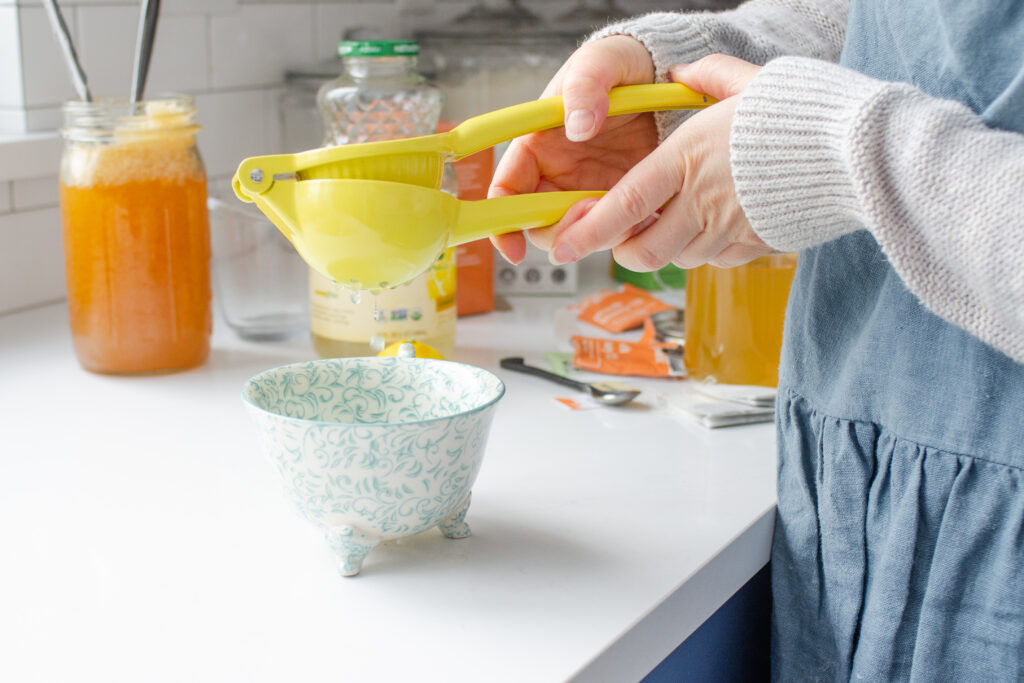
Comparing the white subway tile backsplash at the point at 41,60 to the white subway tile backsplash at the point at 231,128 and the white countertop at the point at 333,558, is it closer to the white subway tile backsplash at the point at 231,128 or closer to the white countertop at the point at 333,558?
the white subway tile backsplash at the point at 231,128

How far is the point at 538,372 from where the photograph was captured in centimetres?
95

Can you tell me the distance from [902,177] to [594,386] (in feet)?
1.44

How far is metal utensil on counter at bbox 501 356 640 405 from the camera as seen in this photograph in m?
0.87

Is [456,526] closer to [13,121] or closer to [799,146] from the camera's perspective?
[799,146]

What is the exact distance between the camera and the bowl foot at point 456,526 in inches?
24.1

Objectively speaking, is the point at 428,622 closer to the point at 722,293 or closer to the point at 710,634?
the point at 710,634

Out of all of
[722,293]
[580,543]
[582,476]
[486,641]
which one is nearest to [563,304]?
[722,293]

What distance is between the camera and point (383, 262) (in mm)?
560

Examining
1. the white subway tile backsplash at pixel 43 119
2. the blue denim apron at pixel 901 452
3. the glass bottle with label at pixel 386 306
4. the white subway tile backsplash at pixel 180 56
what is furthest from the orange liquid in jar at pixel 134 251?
the blue denim apron at pixel 901 452

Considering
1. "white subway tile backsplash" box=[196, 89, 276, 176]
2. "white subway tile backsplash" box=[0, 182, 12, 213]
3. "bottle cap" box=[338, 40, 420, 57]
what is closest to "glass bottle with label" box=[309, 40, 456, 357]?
"bottle cap" box=[338, 40, 420, 57]

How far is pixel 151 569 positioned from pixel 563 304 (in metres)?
0.73

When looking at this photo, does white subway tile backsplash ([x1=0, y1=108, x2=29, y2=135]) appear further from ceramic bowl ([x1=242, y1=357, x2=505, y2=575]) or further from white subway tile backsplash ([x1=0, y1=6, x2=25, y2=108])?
ceramic bowl ([x1=242, y1=357, x2=505, y2=575])

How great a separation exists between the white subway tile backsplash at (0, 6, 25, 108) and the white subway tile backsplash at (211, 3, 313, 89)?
26 cm

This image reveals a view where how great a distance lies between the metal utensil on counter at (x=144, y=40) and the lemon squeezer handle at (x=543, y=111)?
15.8 inches
